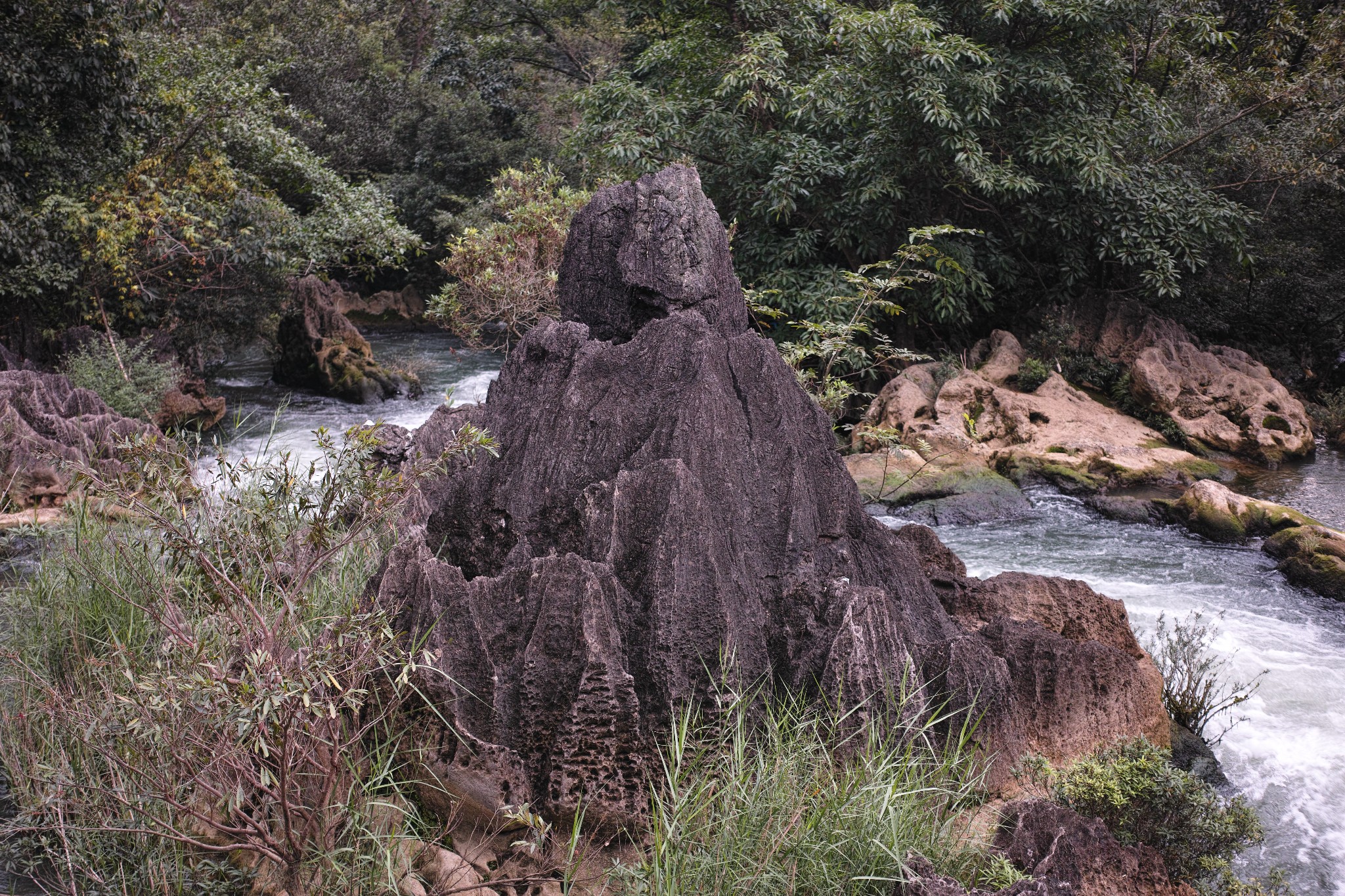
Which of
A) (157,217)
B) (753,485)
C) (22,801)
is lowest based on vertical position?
(22,801)

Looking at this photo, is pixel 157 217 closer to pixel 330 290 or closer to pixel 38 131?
pixel 38 131

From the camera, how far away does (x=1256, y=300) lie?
53.0 ft

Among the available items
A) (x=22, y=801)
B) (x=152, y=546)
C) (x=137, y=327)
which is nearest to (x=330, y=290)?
(x=137, y=327)

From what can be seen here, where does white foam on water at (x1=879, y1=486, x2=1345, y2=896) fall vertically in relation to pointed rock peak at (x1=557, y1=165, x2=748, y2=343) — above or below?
below

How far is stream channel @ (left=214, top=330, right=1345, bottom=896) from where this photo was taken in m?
5.00

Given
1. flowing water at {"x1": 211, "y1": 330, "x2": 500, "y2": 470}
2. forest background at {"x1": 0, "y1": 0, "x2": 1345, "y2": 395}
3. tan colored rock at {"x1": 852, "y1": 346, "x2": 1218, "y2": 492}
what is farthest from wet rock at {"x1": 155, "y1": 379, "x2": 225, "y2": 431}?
tan colored rock at {"x1": 852, "y1": 346, "x2": 1218, "y2": 492}

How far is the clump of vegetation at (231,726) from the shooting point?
2.89 meters

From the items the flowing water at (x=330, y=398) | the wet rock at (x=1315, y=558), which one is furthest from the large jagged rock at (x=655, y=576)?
the flowing water at (x=330, y=398)

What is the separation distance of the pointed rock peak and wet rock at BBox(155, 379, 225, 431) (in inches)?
371

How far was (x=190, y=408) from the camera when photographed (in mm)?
13844

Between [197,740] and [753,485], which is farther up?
[753,485]

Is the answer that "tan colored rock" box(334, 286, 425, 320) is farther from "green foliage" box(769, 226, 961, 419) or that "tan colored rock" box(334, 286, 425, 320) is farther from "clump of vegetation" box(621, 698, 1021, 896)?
"clump of vegetation" box(621, 698, 1021, 896)

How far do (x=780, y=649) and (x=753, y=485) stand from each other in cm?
73

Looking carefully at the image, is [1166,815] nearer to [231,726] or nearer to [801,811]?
[801,811]
